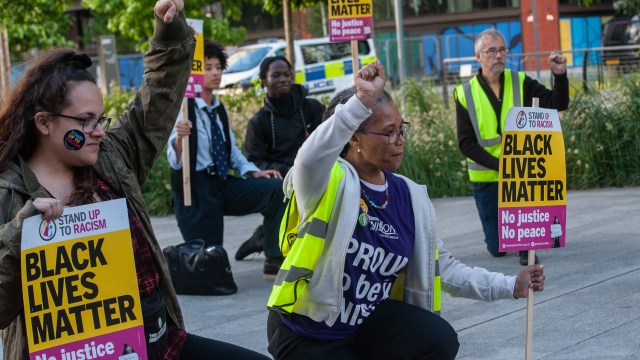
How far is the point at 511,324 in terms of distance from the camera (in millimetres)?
6590

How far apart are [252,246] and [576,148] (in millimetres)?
4450

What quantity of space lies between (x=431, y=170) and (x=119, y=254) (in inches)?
384

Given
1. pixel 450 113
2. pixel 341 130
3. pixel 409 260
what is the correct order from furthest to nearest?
pixel 450 113
pixel 409 260
pixel 341 130

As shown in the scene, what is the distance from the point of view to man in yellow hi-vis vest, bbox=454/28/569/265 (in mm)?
8547

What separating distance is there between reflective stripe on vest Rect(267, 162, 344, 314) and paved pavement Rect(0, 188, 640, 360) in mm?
2168

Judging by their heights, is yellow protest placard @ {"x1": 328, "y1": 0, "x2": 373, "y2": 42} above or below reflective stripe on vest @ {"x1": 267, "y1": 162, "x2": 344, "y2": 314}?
above

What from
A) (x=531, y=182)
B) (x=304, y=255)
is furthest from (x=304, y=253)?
(x=531, y=182)

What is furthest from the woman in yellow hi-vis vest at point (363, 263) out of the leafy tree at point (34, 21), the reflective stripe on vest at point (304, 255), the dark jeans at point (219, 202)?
the leafy tree at point (34, 21)

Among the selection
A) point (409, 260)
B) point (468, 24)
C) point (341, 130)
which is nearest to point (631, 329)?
point (409, 260)

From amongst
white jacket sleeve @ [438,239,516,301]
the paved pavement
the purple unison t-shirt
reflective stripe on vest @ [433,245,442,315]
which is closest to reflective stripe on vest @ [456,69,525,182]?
the paved pavement

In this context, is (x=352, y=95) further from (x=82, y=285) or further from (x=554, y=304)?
(x=554, y=304)

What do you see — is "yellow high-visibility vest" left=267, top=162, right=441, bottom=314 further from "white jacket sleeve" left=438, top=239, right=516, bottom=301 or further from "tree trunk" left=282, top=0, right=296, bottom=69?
"tree trunk" left=282, top=0, right=296, bottom=69

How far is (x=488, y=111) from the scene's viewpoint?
8.62 m

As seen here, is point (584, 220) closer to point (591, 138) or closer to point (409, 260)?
point (591, 138)
